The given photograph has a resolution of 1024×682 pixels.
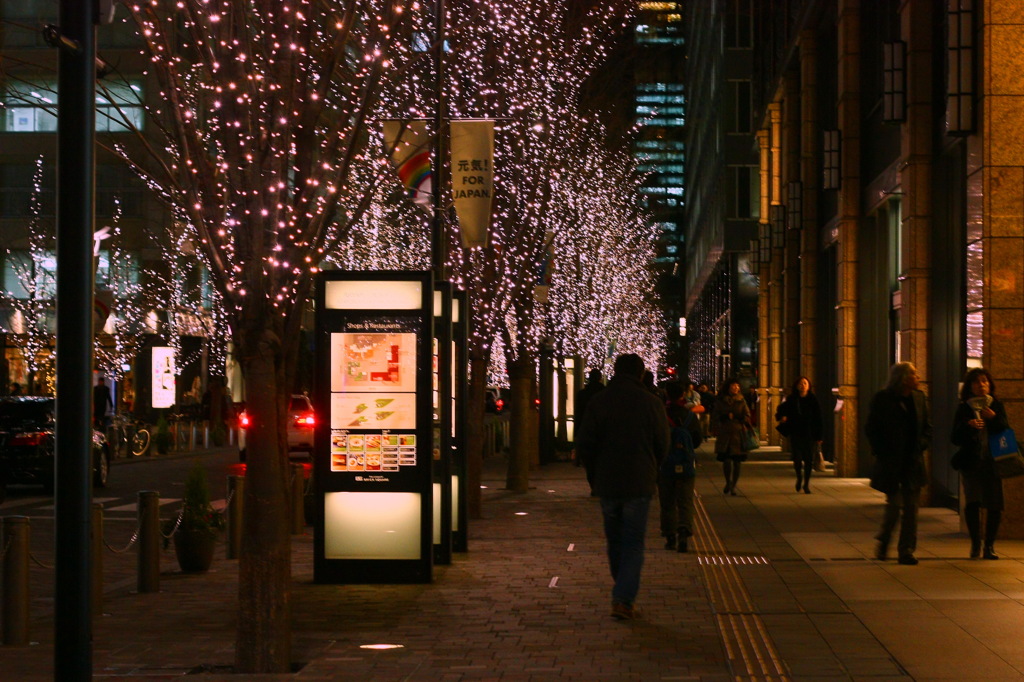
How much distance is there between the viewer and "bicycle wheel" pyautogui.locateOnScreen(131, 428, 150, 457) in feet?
123

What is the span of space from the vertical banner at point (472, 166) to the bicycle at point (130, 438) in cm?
2108

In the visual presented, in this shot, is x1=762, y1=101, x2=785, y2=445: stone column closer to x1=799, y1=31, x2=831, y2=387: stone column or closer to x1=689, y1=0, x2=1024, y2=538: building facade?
x1=689, y1=0, x2=1024, y2=538: building facade

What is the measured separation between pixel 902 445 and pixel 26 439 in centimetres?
1582

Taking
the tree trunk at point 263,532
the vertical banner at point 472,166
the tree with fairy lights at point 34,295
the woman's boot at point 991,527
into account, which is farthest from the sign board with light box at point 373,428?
the tree with fairy lights at point 34,295

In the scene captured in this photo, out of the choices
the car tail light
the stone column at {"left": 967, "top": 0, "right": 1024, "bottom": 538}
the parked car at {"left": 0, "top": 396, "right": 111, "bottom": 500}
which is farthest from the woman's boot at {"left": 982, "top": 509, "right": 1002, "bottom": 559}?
the car tail light

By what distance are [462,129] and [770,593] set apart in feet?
23.7


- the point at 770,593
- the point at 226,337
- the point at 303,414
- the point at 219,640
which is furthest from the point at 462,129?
the point at 226,337

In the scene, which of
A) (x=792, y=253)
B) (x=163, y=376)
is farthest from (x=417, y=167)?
(x=163, y=376)

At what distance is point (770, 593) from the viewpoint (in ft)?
38.3

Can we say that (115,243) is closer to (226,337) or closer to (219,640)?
(226,337)

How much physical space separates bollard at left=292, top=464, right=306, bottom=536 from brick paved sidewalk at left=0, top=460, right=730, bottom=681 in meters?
2.30

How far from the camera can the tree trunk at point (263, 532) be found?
846 cm

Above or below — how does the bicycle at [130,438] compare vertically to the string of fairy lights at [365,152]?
below

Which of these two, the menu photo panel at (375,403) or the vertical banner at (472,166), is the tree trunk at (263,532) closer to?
the menu photo panel at (375,403)
